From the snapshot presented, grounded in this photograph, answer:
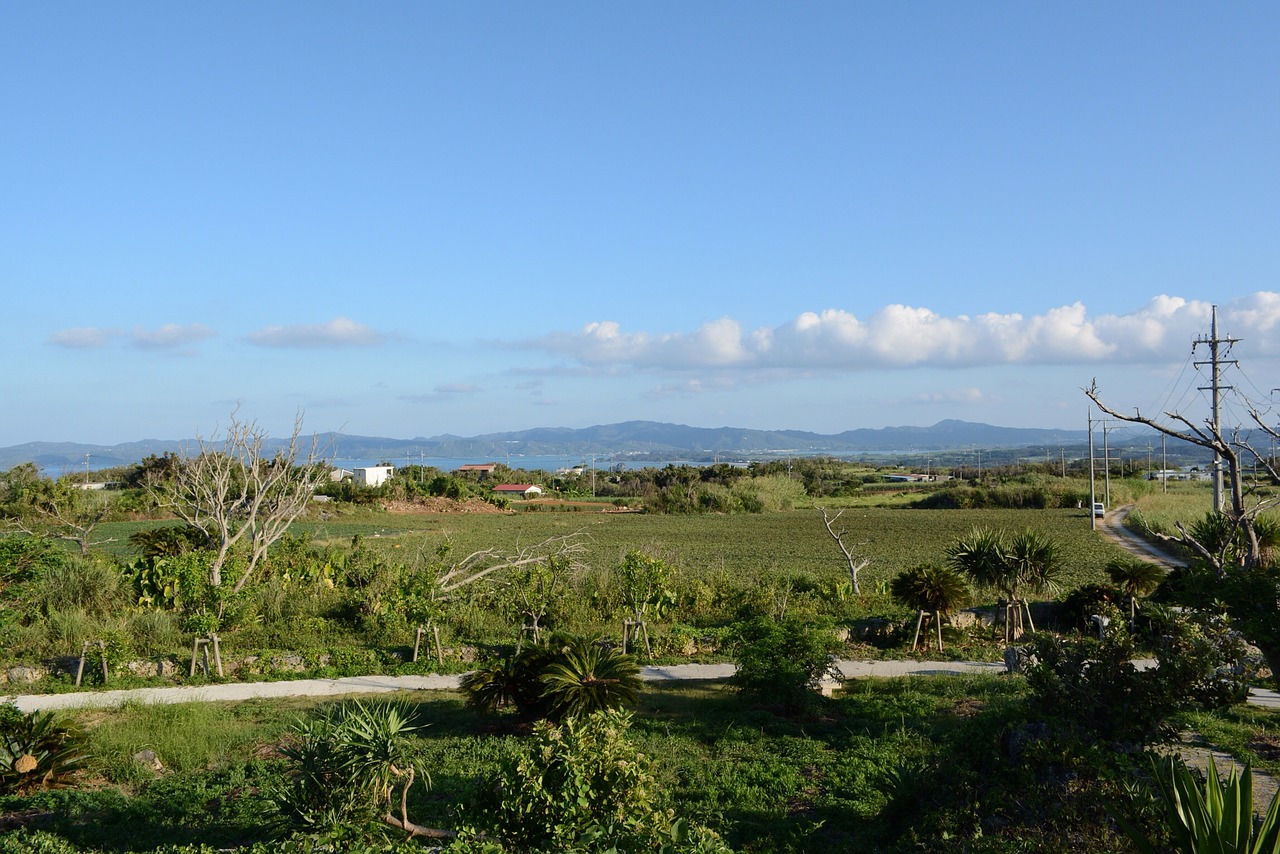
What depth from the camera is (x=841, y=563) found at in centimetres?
2419

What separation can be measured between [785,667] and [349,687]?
5.61m

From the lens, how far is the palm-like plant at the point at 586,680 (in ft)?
26.8

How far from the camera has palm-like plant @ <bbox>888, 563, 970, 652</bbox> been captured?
13.2 m

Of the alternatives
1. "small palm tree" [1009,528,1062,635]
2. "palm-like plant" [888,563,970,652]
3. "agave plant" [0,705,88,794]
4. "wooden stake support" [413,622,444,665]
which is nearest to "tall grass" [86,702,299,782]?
"agave plant" [0,705,88,794]

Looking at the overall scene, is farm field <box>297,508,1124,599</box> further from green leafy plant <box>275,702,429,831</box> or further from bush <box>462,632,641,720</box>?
green leafy plant <box>275,702,429,831</box>

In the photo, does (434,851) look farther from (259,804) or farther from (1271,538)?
(1271,538)

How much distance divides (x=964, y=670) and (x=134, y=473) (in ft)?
Answer: 191

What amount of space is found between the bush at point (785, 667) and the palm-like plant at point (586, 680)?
1599 millimetres

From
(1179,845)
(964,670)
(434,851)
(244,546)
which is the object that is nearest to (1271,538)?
(964,670)

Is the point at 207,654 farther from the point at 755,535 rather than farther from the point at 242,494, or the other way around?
the point at 755,535

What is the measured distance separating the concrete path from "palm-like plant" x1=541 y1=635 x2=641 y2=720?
3.03 meters

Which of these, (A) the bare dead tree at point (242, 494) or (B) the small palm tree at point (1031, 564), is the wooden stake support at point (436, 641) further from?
(B) the small palm tree at point (1031, 564)

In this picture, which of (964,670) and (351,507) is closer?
(964,670)

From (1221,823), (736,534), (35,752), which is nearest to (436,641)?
(35,752)
